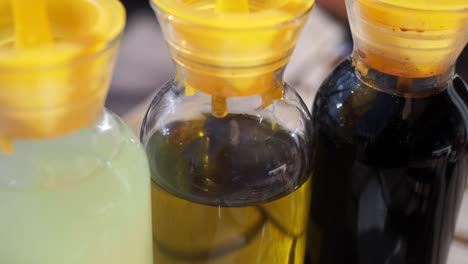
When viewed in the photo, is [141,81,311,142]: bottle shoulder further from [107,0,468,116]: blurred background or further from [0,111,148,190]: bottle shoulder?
[107,0,468,116]: blurred background

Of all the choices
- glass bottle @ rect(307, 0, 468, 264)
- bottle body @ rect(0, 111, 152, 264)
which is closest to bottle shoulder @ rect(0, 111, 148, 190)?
bottle body @ rect(0, 111, 152, 264)

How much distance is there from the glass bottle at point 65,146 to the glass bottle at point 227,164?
0.04 m

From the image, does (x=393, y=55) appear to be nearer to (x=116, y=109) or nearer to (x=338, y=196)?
(x=338, y=196)

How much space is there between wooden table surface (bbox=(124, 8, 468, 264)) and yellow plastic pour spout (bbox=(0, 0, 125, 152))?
233 mm

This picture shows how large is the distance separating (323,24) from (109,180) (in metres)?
0.45

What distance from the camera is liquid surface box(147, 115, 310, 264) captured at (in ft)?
0.98

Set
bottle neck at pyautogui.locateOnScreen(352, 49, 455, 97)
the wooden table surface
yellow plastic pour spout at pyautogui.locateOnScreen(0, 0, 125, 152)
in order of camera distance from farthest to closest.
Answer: the wooden table surface < bottle neck at pyautogui.locateOnScreen(352, 49, 455, 97) < yellow plastic pour spout at pyautogui.locateOnScreen(0, 0, 125, 152)

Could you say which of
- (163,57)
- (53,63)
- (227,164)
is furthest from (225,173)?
(163,57)

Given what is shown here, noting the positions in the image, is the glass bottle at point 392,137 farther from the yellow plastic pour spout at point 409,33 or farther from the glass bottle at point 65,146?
the glass bottle at point 65,146

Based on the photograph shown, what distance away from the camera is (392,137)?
32 cm

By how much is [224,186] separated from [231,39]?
0.08 meters

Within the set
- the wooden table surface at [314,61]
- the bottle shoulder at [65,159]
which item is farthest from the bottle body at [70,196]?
the wooden table surface at [314,61]

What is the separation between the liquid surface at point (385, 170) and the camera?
32 centimetres

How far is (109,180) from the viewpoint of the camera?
0.25 metres
